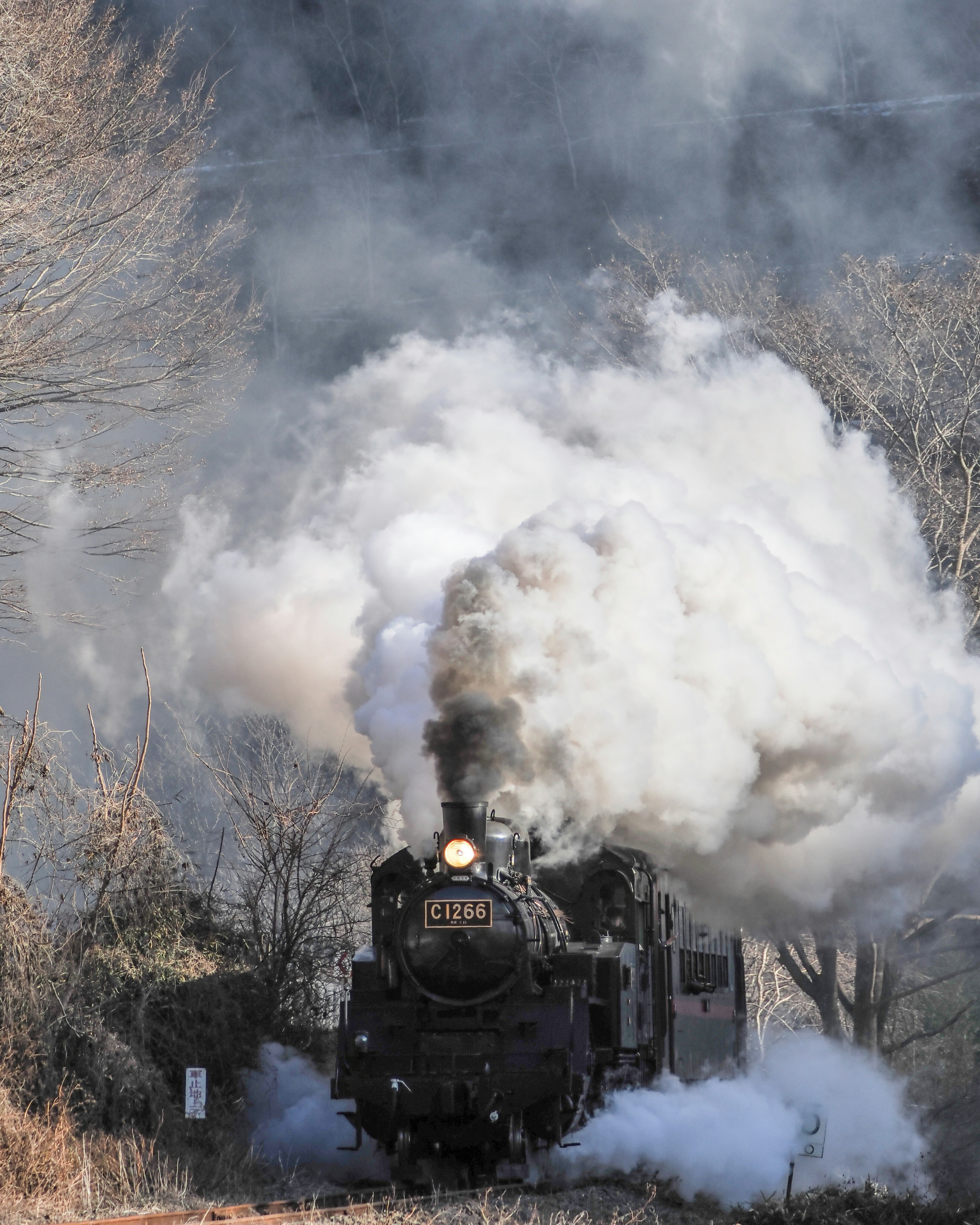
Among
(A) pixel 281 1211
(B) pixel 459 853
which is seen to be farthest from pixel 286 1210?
(B) pixel 459 853

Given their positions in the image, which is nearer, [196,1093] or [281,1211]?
[281,1211]

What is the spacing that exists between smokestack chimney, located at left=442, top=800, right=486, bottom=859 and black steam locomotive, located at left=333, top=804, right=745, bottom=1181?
0.5 inches

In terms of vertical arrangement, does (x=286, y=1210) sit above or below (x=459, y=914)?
below

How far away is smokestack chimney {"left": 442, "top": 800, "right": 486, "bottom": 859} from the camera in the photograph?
11.4m

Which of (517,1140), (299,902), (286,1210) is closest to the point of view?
(286,1210)

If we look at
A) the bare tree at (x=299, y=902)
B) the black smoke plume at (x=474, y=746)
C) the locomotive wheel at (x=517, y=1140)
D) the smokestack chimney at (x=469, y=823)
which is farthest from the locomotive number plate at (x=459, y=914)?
the bare tree at (x=299, y=902)

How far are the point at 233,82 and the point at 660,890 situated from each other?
96.0 ft

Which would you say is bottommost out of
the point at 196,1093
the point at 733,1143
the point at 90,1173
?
the point at 90,1173

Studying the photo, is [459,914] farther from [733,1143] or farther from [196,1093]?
[733,1143]

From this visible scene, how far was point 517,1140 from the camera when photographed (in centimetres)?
1048

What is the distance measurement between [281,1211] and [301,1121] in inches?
137

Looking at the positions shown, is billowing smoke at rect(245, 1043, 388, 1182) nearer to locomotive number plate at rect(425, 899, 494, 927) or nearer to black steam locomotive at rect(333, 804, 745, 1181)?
black steam locomotive at rect(333, 804, 745, 1181)

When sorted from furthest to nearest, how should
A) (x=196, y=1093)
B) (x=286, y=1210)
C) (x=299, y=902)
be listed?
(x=299, y=902)
(x=196, y=1093)
(x=286, y=1210)

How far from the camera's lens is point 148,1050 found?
13352 mm
